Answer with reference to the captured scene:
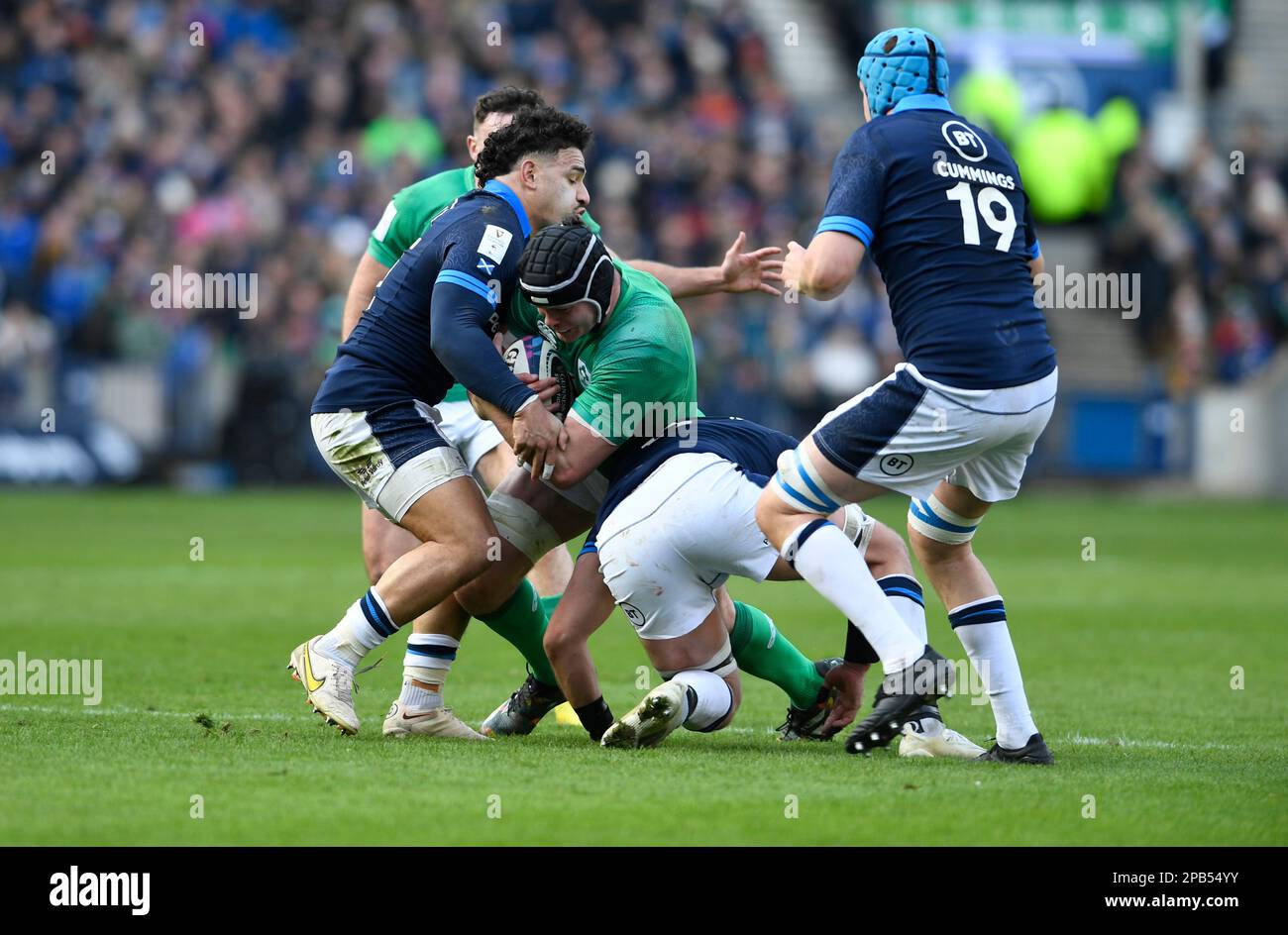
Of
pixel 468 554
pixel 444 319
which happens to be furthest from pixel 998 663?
pixel 444 319

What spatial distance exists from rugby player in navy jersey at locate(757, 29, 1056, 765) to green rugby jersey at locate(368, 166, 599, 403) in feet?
8.16

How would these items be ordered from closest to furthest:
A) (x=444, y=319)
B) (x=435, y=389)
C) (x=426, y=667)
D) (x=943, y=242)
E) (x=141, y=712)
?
(x=943, y=242)
(x=444, y=319)
(x=426, y=667)
(x=435, y=389)
(x=141, y=712)

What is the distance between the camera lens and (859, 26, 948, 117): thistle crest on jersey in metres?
6.14

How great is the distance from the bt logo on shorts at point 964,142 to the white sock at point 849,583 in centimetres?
131

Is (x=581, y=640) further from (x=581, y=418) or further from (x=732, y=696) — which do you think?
(x=581, y=418)

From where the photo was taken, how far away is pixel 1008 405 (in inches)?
232

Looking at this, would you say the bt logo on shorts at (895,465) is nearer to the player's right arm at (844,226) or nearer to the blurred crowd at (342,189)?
A: the player's right arm at (844,226)

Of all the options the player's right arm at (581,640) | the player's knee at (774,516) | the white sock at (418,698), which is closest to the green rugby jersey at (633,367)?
the player's right arm at (581,640)

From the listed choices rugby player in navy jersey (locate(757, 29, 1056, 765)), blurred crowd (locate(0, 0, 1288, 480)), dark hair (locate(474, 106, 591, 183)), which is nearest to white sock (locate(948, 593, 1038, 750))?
rugby player in navy jersey (locate(757, 29, 1056, 765))

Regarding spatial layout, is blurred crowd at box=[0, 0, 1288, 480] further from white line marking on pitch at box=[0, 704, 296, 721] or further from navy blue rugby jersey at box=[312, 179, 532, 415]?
navy blue rugby jersey at box=[312, 179, 532, 415]

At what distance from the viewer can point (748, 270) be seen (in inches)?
298

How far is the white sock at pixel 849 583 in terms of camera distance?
19.4ft

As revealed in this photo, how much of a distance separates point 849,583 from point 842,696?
111 cm
